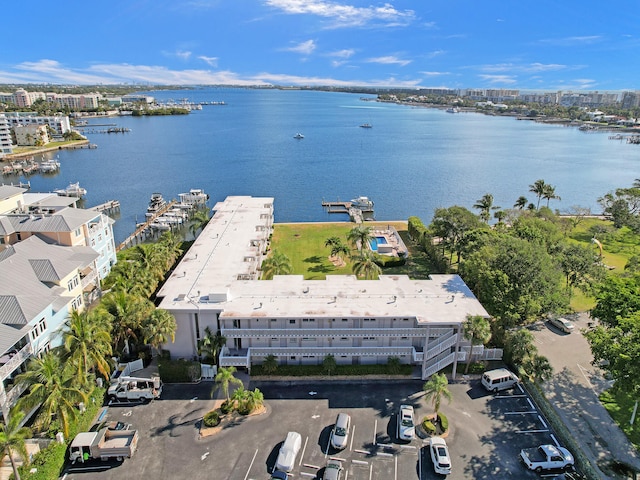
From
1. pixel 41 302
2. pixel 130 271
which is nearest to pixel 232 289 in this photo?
pixel 130 271

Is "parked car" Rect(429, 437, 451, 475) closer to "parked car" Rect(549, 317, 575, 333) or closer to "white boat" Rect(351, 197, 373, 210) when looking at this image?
"parked car" Rect(549, 317, 575, 333)

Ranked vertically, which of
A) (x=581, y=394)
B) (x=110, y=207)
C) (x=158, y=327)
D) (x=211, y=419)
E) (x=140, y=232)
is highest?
(x=158, y=327)

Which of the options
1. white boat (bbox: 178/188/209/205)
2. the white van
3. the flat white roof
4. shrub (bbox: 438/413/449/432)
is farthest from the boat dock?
the white van

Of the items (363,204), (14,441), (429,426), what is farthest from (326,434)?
(363,204)

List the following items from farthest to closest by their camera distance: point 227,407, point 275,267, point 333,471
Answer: point 275,267 → point 227,407 → point 333,471

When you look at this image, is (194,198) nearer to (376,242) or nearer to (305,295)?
(376,242)

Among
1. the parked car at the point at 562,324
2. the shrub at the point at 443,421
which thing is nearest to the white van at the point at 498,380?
the shrub at the point at 443,421
